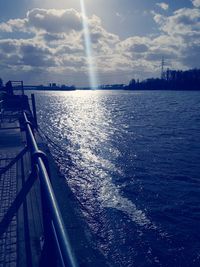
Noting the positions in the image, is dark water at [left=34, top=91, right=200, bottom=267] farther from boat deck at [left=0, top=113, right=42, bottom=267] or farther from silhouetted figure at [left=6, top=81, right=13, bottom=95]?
silhouetted figure at [left=6, top=81, right=13, bottom=95]

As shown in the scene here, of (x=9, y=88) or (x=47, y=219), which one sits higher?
(x=9, y=88)

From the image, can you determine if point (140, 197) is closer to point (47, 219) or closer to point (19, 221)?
point (19, 221)

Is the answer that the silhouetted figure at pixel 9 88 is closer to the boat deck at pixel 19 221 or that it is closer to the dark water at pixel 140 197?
the dark water at pixel 140 197

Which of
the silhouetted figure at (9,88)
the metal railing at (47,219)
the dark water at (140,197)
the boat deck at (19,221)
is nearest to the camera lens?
the metal railing at (47,219)

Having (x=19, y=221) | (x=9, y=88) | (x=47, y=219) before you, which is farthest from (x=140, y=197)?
(x=9, y=88)

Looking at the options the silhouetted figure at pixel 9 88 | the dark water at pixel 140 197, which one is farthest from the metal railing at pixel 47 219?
the silhouetted figure at pixel 9 88

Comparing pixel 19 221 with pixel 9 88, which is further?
pixel 9 88

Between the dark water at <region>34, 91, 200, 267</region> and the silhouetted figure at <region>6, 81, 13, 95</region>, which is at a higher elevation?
the silhouetted figure at <region>6, 81, 13, 95</region>

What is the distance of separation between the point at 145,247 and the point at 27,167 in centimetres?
574

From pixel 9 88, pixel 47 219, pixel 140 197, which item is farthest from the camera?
pixel 9 88

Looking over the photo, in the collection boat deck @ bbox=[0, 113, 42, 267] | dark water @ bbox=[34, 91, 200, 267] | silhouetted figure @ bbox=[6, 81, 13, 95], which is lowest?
dark water @ bbox=[34, 91, 200, 267]

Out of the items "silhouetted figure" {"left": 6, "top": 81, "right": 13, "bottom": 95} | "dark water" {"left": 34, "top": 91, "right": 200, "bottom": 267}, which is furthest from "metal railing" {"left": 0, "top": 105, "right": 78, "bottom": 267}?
"silhouetted figure" {"left": 6, "top": 81, "right": 13, "bottom": 95}

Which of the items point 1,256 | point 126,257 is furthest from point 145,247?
point 1,256

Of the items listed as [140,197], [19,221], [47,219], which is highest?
[47,219]
